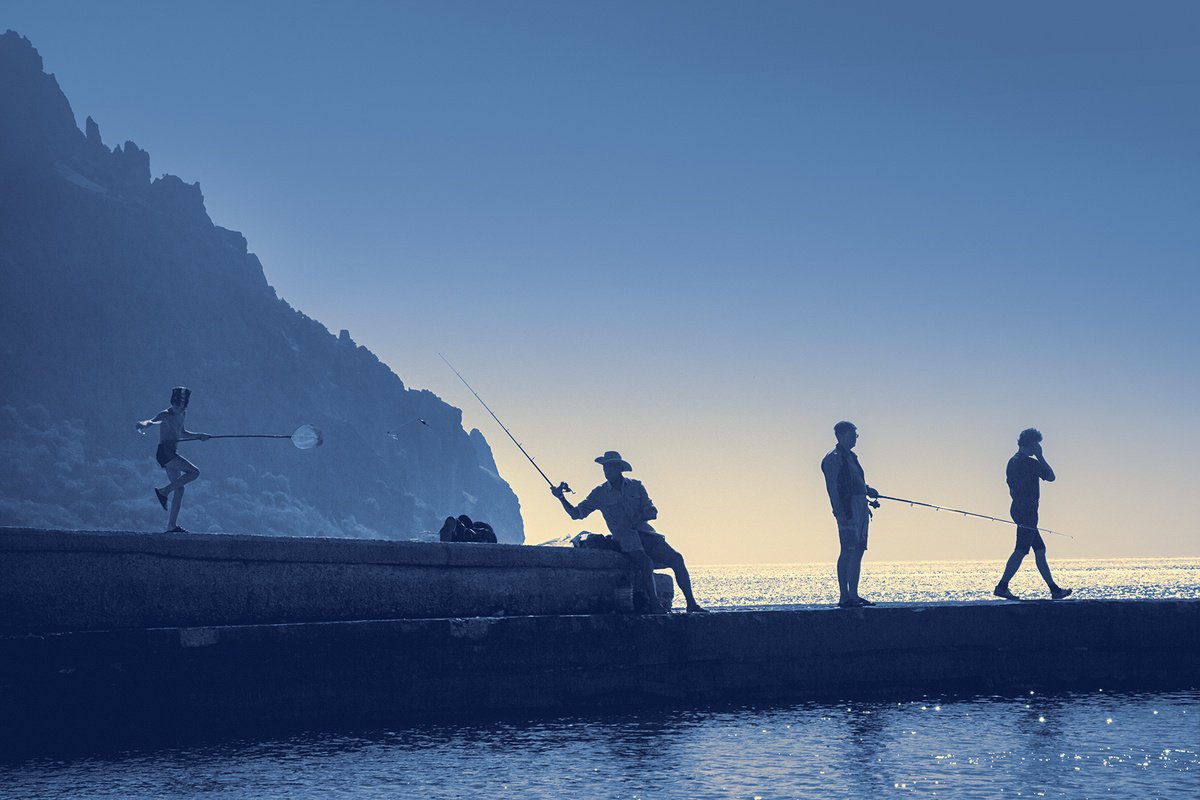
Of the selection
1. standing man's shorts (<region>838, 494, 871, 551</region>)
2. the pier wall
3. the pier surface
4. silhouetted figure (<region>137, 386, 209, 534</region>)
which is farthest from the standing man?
silhouetted figure (<region>137, 386, 209, 534</region>)

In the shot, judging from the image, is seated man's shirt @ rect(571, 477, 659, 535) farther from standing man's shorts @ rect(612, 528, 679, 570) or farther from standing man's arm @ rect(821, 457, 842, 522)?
standing man's arm @ rect(821, 457, 842, 522)

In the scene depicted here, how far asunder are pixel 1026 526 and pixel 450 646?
21.3 feet

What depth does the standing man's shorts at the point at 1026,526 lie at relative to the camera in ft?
46.7

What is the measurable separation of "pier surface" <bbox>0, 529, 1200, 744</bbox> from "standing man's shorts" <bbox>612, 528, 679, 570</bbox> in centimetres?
20

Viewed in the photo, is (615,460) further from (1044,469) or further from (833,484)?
(1044,469)

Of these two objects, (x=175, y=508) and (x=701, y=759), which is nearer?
(x=701, y=759)

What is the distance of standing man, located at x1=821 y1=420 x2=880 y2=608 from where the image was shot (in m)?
13.4

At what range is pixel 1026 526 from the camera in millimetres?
14359

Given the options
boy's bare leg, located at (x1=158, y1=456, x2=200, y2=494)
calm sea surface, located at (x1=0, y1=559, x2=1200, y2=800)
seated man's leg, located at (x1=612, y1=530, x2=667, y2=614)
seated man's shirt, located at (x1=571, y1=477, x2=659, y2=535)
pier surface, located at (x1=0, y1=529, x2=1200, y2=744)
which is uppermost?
boy's bare leg, located at (x1=158, y1=456, x2=200, y2=494)

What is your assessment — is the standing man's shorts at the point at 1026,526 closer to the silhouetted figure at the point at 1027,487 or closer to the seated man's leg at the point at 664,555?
the silhouetted figure at the point at 1027,487

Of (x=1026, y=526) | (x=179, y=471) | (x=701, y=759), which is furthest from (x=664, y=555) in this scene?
(x=179, y=471)

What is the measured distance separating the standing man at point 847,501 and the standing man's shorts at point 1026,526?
1.94 metres

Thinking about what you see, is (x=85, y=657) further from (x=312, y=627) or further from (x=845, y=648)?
(x=845, y=648)

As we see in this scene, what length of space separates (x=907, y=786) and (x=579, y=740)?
289 centimetres
